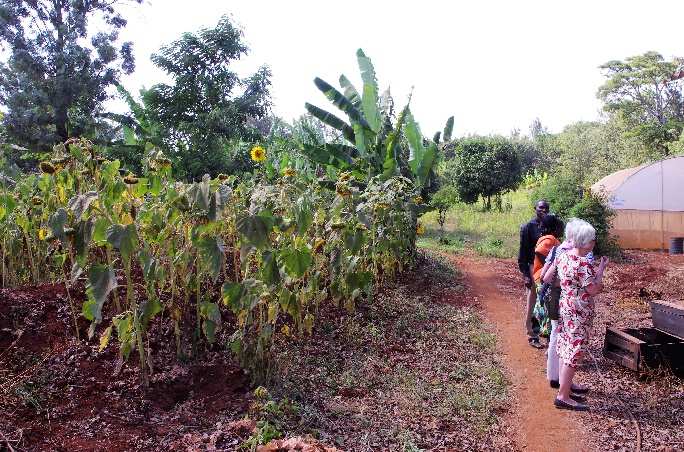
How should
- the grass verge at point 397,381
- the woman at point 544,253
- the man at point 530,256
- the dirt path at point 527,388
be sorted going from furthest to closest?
the man at point 530,256, the woman at point 544,253, the dirt path at point 527,388, the grass verge at point 397,381

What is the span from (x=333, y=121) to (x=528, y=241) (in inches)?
222

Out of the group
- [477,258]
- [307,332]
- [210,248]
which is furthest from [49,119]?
[210,248]

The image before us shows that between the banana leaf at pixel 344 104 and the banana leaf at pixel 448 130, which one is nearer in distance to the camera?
the banana leaf at pixel 344 104

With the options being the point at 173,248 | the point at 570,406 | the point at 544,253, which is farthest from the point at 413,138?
the point at 173,248

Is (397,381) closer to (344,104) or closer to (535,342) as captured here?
(535,342)

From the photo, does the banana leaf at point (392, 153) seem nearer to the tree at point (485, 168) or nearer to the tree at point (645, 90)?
the tree at point (485, 168)

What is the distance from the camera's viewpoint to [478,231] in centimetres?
1534

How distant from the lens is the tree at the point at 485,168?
19.2m

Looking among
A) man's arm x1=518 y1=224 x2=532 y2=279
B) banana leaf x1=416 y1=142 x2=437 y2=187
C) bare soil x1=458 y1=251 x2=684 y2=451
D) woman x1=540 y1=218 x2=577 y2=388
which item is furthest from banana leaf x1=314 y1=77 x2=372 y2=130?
woman x1=540 y1=218 x2=577 y2=388

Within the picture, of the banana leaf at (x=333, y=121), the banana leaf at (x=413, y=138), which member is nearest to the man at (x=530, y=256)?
the banana leaf at (x=413, y=138)

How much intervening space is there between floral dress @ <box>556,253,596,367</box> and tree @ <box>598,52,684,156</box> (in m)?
23.7

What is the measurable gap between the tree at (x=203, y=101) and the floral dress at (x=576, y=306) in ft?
29.5

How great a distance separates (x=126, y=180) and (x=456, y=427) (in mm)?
2503

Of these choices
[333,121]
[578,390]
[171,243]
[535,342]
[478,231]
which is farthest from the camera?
[478,231]
